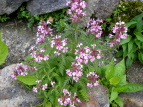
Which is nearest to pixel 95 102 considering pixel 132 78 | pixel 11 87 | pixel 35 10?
pixel 132 78

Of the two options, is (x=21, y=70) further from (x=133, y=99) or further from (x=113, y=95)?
(x=133, y=99)

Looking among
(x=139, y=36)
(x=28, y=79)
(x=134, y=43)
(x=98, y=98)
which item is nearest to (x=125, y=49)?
(x=134, y=43)

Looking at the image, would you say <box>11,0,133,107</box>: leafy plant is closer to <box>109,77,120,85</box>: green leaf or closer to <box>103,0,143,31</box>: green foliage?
<box>109,77,120,85</box>: green leaf

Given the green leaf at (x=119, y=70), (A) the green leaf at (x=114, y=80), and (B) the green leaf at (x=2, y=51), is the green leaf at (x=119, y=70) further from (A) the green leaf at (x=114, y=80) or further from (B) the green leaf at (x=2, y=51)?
(B) the green leaf at (x=2, y=51)

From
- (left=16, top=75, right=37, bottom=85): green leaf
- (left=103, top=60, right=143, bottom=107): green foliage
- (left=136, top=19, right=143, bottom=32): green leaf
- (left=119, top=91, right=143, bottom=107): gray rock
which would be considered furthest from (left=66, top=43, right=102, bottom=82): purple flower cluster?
(left=136, top=19, right=143, bottom=32): green leaf

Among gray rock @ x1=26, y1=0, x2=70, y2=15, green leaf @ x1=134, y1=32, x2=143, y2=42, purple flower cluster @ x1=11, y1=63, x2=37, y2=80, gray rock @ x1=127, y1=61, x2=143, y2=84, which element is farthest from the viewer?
gray rock @ x1=26, y1=0, x2=70, y2=15

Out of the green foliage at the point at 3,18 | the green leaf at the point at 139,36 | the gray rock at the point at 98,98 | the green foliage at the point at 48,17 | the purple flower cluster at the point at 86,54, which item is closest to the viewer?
the purple flower cluster at the point at 86,54

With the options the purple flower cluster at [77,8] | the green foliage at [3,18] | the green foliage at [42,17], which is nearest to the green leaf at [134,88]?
the purple flower cluster at [77,8]

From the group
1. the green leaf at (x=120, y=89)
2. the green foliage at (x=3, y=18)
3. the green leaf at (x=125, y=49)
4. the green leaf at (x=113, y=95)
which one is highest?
the green foliage at (x=3, y=18)
